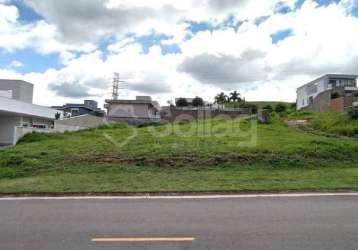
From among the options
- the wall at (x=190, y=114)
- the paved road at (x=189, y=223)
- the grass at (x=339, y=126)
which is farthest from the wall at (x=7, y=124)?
the grass at (x=339, y=126)

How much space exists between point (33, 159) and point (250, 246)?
40.1ft

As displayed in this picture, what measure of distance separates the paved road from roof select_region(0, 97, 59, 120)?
2326 cm

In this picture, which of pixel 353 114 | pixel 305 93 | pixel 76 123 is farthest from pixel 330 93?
pixel 76 123

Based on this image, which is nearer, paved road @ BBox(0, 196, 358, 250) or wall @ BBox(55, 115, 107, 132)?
paved road @ BBox(0, 196, 358, 250)

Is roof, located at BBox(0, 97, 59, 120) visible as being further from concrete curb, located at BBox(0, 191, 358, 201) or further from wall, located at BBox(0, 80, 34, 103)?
concrete curb, located at BBox(0, 191, 358, 201)

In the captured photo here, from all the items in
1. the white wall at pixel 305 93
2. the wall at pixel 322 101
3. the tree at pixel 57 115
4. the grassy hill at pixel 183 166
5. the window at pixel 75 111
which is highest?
the white wall at pixel 305 93

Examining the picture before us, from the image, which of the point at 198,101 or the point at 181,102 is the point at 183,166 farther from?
the point at 198,101

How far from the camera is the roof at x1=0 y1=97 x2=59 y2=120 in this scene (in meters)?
29.5

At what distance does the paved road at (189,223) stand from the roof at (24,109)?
76.3 ft

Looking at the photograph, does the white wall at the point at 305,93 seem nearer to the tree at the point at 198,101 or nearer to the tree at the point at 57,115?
→ the tree at the point at 198,101

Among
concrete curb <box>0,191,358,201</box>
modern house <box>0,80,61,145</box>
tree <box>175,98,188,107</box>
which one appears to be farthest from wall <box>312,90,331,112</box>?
concrete curb <box>0,191,358,201</box>

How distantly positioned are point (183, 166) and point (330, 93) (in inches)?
1572

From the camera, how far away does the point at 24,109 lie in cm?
3312

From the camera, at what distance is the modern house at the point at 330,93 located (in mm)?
39250
